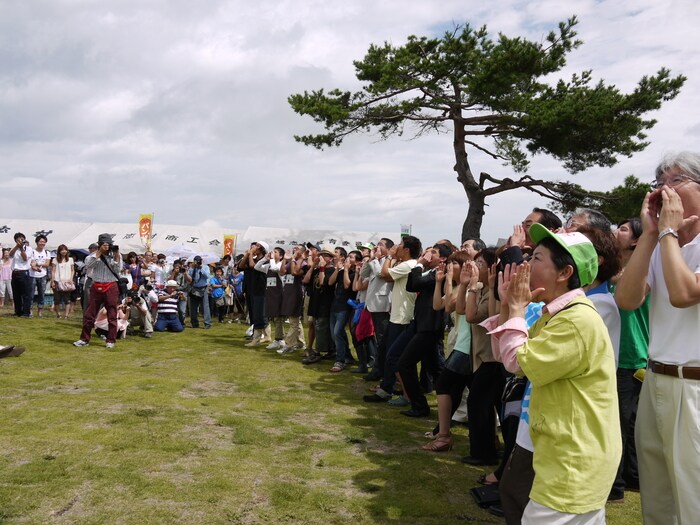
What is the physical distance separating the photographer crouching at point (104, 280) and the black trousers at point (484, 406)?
720cm

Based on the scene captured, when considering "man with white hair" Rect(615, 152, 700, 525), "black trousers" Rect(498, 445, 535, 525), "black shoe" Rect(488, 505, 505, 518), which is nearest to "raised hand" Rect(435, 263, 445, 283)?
"black shoe" Rect(488, 505, 505, 518)

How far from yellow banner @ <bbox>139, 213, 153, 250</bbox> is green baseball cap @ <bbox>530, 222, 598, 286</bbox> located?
73.0 ft

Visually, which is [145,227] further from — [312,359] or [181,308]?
[312,359]

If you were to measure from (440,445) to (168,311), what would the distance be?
9.76 m

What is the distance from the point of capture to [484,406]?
466cm

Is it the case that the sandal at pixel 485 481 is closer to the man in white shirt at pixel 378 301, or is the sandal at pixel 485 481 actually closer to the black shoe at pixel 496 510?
the black shoe at pixel 496 510

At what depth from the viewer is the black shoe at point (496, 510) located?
379 centimetres

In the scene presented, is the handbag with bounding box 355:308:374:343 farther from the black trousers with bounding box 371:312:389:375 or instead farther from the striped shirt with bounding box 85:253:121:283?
the striped shirt with bounding box 85:253:121:283

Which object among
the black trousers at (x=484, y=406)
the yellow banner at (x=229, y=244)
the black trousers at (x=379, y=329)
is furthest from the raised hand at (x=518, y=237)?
the yellow banner at (x=229, y=244)

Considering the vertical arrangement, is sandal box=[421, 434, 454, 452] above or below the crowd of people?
below

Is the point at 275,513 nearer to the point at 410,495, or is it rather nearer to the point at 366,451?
the point at 410,495

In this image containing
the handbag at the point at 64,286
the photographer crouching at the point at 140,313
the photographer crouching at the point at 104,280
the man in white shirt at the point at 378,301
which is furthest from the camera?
the handbag at the point at 64,286

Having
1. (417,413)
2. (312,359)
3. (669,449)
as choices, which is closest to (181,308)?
(312,359)

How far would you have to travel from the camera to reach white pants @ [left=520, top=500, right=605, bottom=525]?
83.0 inches
